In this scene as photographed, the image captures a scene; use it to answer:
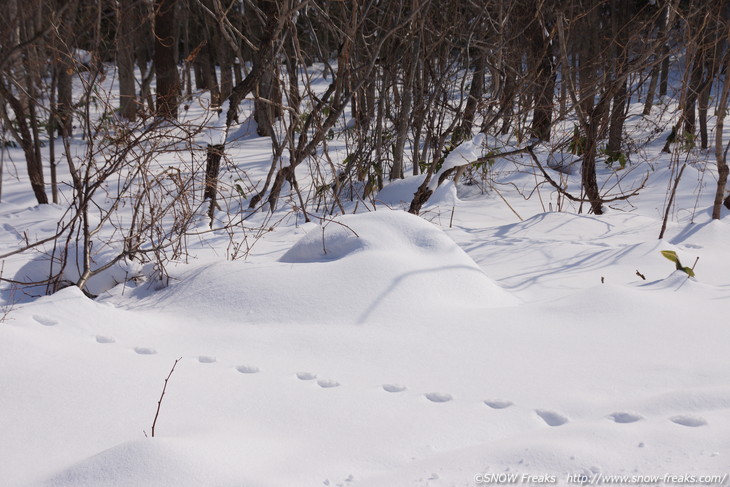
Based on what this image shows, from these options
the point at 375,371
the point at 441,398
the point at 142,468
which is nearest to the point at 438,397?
the point at 441,398

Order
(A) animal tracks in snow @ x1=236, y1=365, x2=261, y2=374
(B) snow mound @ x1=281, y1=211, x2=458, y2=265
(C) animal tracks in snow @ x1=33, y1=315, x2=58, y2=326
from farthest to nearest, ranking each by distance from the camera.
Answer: (B) snow mound @ x1=281, y1=211, x2=458, y2=265
(C) animal tracks in snow @ x1=33, y1=315, x2=58, y2=326
(A) animal tracks in snow @ x1=236, y1=365, x2=261, y2=374

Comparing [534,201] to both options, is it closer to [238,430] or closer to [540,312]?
[540,312]

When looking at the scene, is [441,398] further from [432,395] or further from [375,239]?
[375,239]

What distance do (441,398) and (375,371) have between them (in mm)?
299

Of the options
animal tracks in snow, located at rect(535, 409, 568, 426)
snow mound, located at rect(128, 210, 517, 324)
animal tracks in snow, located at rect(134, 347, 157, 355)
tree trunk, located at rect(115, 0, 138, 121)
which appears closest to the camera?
animal tracks in snow, located at rect(535, 409, 568, 426)

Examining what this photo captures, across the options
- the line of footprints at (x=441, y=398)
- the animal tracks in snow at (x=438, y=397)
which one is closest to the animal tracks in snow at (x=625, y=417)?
the line of footprints at (x=441, y=398)

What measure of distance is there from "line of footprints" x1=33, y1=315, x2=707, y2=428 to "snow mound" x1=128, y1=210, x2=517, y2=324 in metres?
0.41

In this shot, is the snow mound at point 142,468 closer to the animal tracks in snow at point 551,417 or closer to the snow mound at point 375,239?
the animal tracks in snow at point 551,417

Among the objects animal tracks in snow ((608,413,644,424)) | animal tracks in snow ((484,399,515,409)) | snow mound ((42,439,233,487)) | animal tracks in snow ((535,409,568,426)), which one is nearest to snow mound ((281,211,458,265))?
animal tracks in snow ((484,399,515,409))

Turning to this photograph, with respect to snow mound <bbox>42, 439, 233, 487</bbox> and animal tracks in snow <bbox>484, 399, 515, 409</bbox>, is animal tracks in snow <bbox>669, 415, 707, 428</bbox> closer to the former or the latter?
animal tracks in snow <bbox>484, 399, 515, 409</bbox>

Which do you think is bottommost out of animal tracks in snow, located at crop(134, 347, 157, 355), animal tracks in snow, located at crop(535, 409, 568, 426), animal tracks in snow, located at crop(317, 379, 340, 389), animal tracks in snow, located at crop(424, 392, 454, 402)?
animal tracks in snow, located at crop(134, 347, 157, 355)

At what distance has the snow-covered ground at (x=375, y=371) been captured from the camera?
157cm

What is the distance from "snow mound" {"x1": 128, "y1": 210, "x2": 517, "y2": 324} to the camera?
2.74 metres

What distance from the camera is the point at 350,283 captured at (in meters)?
2.86
